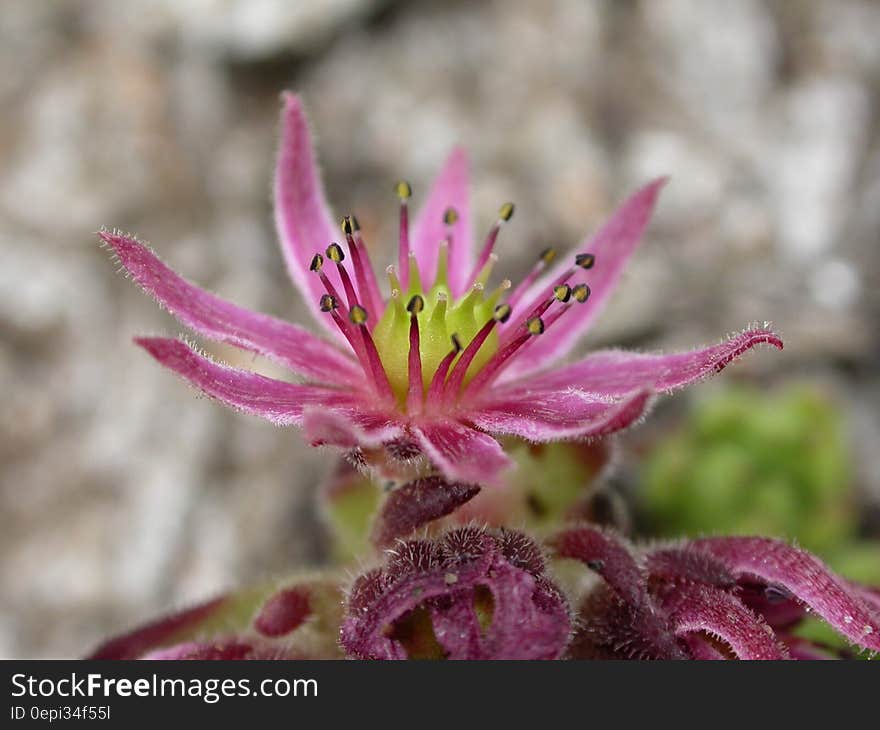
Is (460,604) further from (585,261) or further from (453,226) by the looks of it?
(453,226)

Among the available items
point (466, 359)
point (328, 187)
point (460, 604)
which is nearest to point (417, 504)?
point (460, 604)

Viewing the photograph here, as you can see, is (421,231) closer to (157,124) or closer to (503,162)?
(503,162)

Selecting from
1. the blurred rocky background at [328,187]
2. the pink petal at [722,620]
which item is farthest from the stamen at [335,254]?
the blurred rocky background at [328,187]

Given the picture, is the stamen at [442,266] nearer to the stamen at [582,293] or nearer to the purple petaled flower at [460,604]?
the stamen at [582,293]

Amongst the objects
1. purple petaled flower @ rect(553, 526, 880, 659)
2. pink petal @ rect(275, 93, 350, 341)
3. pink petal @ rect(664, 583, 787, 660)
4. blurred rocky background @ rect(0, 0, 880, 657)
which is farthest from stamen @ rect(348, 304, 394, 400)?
blurred rocky background @ rect(0, 0, 880, 657)

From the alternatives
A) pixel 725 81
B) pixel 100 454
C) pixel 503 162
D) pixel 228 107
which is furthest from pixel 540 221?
pixel 100 454
